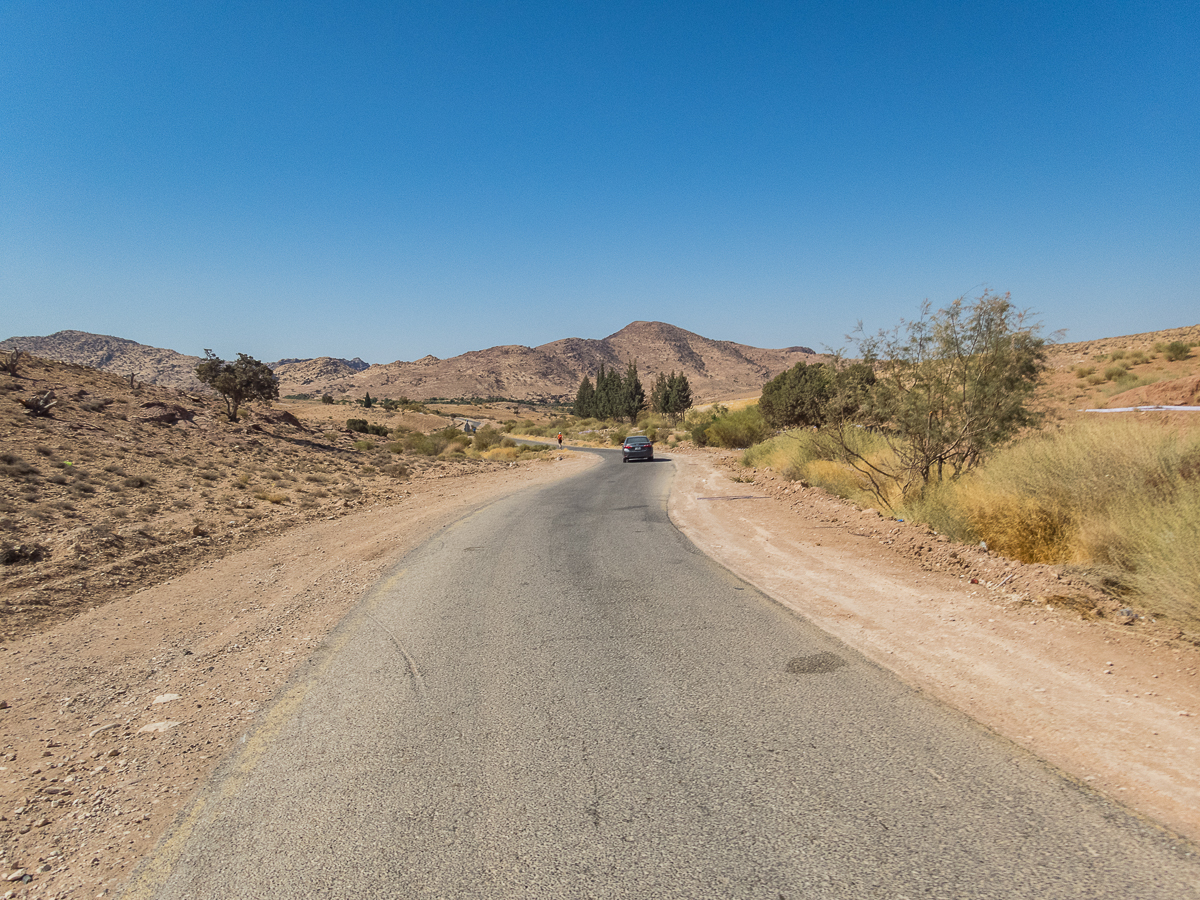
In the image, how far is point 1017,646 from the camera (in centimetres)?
531

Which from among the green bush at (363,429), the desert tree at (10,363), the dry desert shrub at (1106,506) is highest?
the desert tree at (10,363)

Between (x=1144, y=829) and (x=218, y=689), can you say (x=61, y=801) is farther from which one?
(x=1144, y=829)

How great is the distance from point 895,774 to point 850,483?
1175 cm

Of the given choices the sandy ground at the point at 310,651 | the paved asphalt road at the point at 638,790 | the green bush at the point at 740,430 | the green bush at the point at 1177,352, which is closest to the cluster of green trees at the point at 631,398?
the green bush at the point at 740,430

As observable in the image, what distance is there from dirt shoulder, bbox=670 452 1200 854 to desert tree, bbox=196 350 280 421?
35271 mm

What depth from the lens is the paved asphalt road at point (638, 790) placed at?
2.76 metres

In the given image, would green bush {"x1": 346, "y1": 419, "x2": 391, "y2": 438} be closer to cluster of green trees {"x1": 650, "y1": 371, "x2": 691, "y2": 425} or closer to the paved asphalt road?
cluster of green trees {"x1": 650, "y1": 371, "x2": 691, "y2": 425}

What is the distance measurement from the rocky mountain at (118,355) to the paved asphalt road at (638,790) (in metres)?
170

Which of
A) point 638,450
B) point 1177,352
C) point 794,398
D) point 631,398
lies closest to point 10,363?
point 638,450

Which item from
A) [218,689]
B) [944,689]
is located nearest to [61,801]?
[218,689]

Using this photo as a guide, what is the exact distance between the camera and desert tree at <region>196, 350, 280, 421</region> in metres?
35.7

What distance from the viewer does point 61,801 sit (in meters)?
3.71

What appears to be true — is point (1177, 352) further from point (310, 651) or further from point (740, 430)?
point (310, 651)

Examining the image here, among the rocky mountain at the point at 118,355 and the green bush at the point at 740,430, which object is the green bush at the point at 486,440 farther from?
the rocky mountain at the point at 118,355
